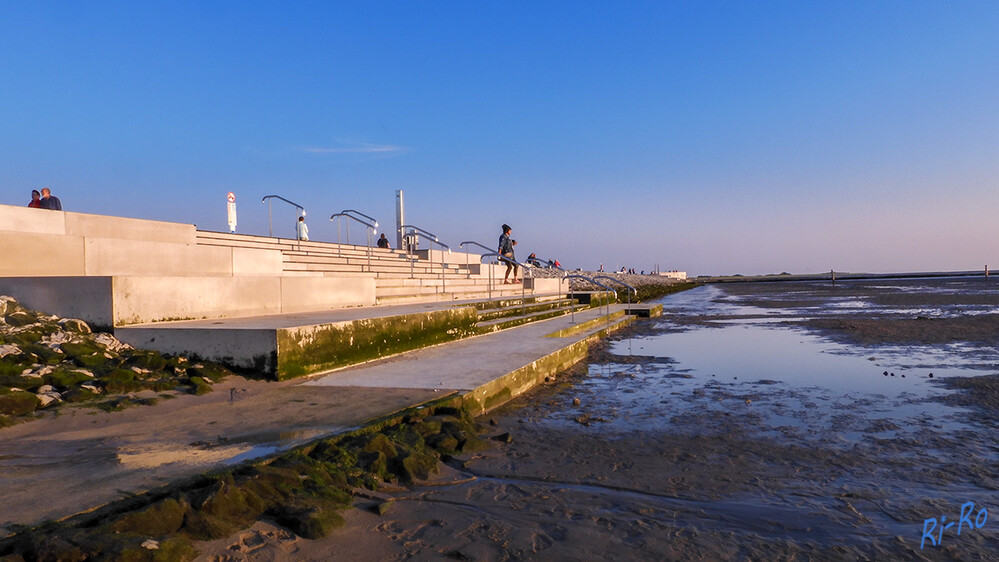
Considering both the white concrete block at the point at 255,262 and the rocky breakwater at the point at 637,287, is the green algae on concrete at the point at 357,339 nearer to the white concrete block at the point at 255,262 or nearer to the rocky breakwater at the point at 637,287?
the white concrete block at the point at 255,262

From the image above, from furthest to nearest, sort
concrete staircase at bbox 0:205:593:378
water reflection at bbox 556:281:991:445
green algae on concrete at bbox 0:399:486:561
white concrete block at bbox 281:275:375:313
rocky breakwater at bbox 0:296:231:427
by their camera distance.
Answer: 1. white concrete block at bbox 281:275:375:313
2. concrete staircase at bbox 0:205:593:378
3. water reflection at bbox 556:281:991:445
4. rocky breakwater at bbox 0:296:231:427
5. green algae on concrete at bbox 0:399:486:561

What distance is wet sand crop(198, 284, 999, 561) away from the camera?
2779 millimetres

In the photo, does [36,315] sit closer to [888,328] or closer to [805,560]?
[805,560]

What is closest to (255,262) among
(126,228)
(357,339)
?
(126,228)

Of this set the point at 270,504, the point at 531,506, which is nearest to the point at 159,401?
the point at 270,504

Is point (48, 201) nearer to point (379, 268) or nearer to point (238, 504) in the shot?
point (379, 268)

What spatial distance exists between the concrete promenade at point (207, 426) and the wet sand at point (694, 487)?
0.65 metres

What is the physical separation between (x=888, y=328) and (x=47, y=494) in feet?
52.3

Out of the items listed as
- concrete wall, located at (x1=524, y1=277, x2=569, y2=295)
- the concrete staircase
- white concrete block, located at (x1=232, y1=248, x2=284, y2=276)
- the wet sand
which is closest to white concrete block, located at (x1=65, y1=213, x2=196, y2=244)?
the concrete staircase

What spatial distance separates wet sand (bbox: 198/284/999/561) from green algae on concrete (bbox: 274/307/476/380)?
7.33 feet

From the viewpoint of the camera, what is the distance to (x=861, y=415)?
557 cm

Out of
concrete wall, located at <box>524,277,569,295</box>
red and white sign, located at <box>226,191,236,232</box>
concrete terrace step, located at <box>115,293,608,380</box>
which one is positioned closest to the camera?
concrete terrace step, located at <box>115,293,608,380</box>

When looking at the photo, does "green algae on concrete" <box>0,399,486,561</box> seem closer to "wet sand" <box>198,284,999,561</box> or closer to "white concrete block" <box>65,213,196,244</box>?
"wet sand" <box>198,284,999,561</box>

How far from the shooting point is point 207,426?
425 centimetres
